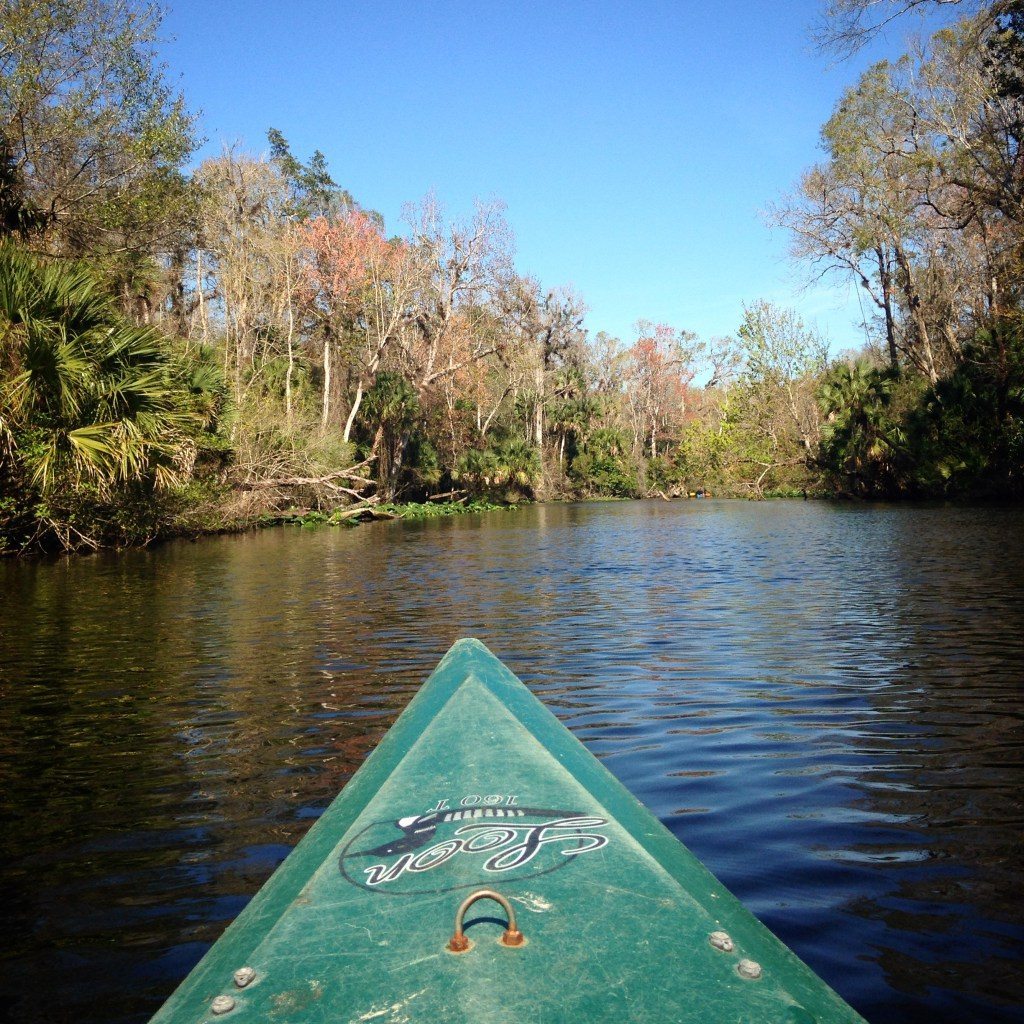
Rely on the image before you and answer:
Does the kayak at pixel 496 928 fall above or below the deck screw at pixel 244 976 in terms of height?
above

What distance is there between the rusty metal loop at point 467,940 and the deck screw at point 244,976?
1.25ft

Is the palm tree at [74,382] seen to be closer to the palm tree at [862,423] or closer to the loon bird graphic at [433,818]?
the loon bird graphic at [433,818]

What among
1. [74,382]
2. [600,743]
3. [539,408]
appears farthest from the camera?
[539,408]

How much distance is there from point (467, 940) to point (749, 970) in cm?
52

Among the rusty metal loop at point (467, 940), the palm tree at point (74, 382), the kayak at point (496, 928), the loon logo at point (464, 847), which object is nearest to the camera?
A: the kayak at point (496, 928)

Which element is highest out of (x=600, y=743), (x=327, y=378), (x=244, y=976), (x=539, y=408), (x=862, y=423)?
(x=539, y=408)

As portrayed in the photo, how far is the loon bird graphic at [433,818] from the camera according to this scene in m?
2.18

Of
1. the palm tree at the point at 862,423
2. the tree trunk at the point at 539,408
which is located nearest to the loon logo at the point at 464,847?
the palm tree at the point at 862,423

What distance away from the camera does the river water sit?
105 inches

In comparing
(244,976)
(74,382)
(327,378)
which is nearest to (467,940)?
(244,976)

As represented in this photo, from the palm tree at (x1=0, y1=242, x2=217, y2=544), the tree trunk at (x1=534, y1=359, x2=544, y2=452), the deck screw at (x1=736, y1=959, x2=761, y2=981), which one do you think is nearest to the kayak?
the deck screw at (x1=736, y1=959, x2=761, y2=981)

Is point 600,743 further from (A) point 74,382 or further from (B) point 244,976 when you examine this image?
(A) point 74,382

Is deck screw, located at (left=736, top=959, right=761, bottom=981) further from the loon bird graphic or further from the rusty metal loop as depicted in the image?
the loon bird graphic

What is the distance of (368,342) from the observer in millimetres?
36844
